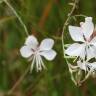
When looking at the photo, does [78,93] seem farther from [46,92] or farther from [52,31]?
[52,31]

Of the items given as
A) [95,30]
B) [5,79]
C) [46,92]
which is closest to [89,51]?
[95,30]

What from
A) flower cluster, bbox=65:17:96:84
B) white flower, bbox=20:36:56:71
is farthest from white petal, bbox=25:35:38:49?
flower cluster, bbox=65:17:96:84

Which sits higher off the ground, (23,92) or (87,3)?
(87,3)

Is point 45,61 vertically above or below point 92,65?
below

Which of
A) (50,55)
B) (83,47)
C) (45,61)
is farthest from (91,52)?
(45,61)

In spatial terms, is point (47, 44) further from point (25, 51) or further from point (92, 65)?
point (92, 65)

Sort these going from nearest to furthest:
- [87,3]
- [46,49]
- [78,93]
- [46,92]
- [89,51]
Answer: [89,51] → [46,49] → [78,93] → [46,92] → [87,3]

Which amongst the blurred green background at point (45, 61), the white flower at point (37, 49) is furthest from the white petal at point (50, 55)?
the blurred green background at point (45, 61)
